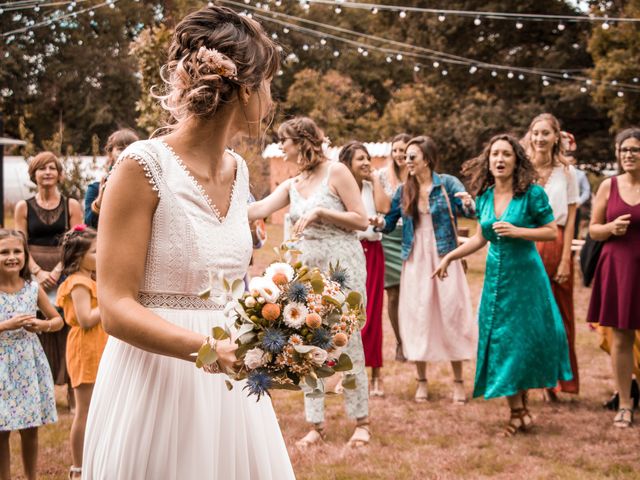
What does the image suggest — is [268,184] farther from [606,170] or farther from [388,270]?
[388,270]

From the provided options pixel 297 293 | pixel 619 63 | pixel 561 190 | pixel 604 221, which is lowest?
pixel 297 293

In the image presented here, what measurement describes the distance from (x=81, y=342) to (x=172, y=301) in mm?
3226

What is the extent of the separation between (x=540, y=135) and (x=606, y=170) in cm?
2347

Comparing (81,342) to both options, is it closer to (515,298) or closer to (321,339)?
(515,298)

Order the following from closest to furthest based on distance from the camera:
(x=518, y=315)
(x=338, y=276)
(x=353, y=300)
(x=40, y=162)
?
(x=353, y=300) → (x=338, y=276) → (x=518, y=315) → (x=40, y=162)

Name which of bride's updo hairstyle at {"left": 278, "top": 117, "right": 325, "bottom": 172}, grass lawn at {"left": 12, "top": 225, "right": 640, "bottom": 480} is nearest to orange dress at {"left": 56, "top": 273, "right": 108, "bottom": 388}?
grass lawn at {"left": 12, "top": 225, "right": 640, "bottom": 480}

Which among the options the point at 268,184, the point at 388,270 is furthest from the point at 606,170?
the point at 388,270

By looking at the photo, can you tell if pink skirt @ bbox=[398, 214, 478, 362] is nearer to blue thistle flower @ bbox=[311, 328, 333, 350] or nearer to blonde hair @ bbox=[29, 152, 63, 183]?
blonde hair @ bbox=[29, 152, 63, 183]

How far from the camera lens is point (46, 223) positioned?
21.6 ft

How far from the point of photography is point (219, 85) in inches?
82.0

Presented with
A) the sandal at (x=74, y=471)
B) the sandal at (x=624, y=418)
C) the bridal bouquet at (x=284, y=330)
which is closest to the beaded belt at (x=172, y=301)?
the bridal bouquet at (x=284, y=330)

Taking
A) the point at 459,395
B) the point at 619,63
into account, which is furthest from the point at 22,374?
the point at 619,63

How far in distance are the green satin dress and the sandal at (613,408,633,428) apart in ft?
1.74

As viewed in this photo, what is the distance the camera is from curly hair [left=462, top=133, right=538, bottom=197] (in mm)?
5953
